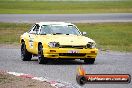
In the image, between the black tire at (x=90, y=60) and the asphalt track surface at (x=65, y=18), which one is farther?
the asphalt track surface at (x=65, y=18)

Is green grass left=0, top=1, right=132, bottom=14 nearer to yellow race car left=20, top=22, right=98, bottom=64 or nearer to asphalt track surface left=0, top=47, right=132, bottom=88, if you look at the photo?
asphalt track surface left=0, top=47, right=132, bottom=88

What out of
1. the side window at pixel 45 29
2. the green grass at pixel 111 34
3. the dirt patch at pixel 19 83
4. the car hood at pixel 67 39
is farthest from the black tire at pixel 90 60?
the green grass at pixel 111 34

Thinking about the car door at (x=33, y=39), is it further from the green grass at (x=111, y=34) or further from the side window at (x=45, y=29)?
the green grass at (x=111, y=34)

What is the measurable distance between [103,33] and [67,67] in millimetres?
18086

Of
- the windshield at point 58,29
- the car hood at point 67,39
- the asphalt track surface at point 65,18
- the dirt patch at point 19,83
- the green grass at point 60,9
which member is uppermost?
the green grass at point 60,9

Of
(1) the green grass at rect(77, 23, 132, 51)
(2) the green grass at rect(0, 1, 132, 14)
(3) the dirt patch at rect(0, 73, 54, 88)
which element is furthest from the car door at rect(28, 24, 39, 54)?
(2) the green grass at rect(0, 1, 132, 14)

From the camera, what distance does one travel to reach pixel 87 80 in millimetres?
8469

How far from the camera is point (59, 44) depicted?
61.9 ft

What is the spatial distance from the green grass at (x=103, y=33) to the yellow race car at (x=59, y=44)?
625cm

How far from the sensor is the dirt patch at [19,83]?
1243 cm

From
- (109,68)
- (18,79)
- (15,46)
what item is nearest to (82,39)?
(109,68)

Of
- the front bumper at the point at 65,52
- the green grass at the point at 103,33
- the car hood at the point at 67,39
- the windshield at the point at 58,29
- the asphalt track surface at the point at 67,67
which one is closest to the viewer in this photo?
the asphalt track surface at the point at 67,67

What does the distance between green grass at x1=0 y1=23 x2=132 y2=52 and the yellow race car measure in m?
6.25

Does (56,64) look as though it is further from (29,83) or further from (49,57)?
(29,83)
